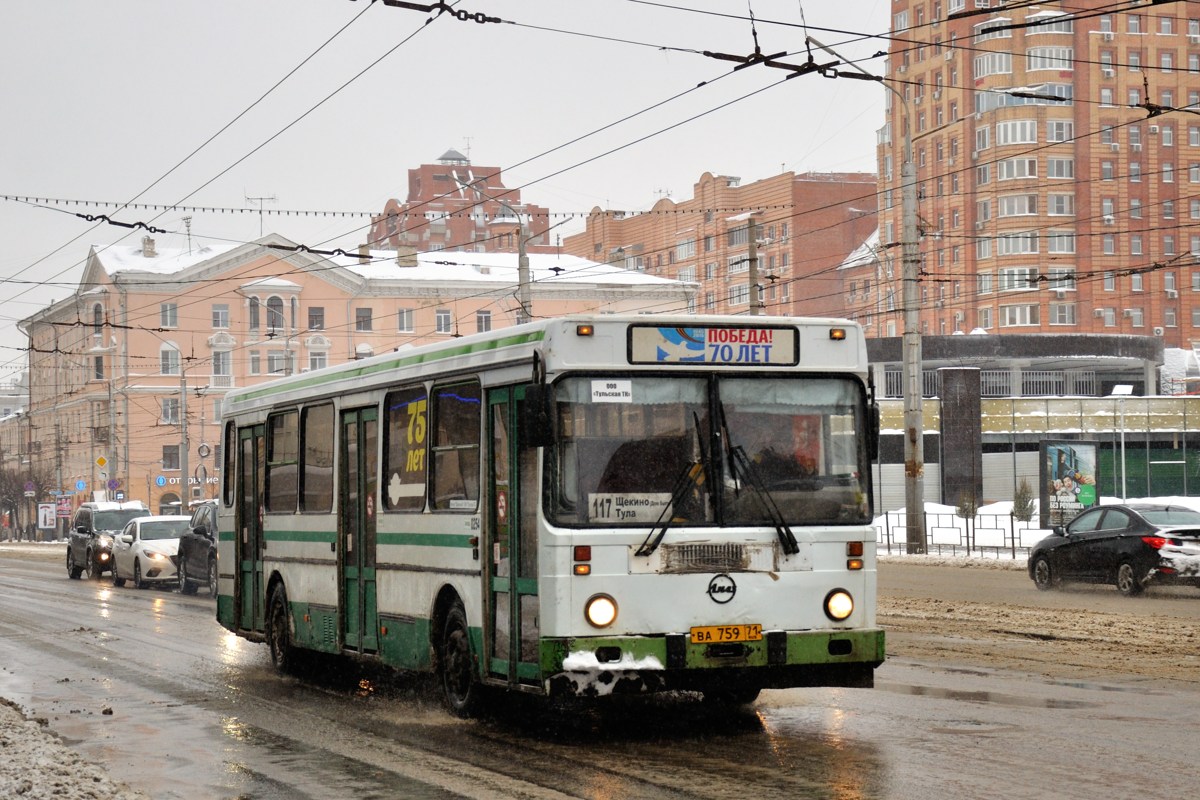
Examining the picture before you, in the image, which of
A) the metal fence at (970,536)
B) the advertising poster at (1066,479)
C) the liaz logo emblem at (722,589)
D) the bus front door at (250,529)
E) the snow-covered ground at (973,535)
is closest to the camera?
the liaz logo emblem at (722,589)

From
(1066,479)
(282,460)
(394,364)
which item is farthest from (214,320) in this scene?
(394,364)

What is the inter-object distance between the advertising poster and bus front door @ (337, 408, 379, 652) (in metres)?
30.7

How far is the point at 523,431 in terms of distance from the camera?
1034cm

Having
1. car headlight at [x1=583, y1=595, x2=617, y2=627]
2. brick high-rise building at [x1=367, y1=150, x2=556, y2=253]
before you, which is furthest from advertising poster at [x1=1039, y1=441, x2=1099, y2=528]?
brick high-rise building at [x1=367, y1=150, x2=556, y2=253]

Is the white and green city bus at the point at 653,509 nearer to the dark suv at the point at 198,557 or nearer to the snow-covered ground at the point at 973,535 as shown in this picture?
the dark suv at the point at 198,557

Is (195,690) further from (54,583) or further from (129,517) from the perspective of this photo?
(129,517)

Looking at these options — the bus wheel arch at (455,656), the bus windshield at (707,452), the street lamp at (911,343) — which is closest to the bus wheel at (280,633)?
the bus wheel arch at (455,656)

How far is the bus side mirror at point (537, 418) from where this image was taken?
10.2 metres

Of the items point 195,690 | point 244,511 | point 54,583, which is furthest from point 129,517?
point 195,690

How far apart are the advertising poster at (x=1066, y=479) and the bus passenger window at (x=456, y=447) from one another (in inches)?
1266

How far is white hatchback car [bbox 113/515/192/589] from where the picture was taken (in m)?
34.1

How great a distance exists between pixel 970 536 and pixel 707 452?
112 feet

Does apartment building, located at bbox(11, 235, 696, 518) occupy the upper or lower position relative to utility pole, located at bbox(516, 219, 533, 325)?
upper

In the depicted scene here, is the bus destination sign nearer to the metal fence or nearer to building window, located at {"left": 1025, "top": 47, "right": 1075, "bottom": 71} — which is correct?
the metal fence
